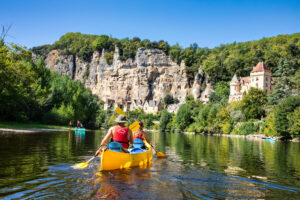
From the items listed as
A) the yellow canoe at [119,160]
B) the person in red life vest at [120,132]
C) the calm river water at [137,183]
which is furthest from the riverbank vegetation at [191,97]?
the yellow canoe at [119,160]

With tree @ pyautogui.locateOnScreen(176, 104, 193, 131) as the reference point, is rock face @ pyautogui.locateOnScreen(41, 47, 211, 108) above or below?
above

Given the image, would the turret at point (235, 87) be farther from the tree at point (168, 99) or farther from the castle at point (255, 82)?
the tree at point (168, 99)

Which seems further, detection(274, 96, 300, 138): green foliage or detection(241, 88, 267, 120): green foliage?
detection(241, 88, 267, 120): green foliage

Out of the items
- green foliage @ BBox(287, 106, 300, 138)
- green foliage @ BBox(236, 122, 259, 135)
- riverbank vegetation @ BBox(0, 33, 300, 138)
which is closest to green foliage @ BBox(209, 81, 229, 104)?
riverbank vegetation @ BBox(0, 33, 300, 138)

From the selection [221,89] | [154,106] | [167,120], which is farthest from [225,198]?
[154,106]

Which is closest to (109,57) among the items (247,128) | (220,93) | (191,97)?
(191,97)

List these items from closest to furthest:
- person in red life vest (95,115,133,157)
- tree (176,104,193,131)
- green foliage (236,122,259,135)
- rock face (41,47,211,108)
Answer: person in red life vest (95,115,133,157) → green foliage (236,122,259,135) → tree (176,104,193,131) → rock face (41,47,211,108)

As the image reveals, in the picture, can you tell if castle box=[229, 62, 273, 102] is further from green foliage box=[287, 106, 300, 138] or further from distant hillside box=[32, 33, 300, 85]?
green foliage box=[287, 106, 300, 138]

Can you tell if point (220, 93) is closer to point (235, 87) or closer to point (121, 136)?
point (235, 87)

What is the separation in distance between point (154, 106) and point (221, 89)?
25.5m

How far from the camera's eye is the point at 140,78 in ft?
334

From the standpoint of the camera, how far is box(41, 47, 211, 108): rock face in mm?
95750

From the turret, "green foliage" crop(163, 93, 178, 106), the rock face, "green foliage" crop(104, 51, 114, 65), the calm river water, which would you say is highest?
"green foliage" crop(104, 51, 114, 65)

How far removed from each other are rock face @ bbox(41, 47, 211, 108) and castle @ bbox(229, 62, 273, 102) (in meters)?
17.4
